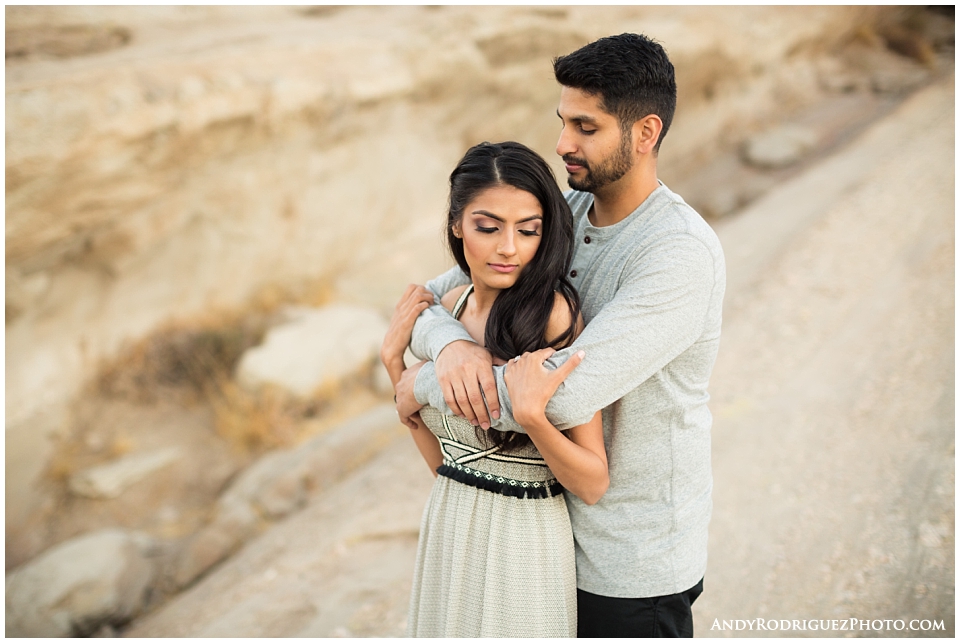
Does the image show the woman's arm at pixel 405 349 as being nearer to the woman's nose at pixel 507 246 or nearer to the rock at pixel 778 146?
the woman's nose at pixel 507 246

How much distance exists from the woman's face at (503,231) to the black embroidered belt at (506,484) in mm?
492

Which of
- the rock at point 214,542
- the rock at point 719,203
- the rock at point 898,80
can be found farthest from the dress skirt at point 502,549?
the rock at point 898,80

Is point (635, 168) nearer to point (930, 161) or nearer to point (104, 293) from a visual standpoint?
point (104, 293)

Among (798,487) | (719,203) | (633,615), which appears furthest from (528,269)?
(719,203)

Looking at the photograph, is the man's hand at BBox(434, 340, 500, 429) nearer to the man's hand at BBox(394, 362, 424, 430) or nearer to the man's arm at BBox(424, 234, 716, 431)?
the man's arm at BBox(424, 234, 716, 431)

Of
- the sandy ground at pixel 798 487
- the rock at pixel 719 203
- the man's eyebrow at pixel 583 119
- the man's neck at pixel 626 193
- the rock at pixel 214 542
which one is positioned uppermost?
the man's eyebrow at pixel 583 119

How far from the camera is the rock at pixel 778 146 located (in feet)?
36.3

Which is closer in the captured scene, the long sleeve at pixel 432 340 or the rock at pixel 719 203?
the long sleeve at pixel 432 340

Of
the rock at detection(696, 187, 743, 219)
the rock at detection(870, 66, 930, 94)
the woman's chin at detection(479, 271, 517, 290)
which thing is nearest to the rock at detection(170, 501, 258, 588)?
the woman's chin at detection(479, 271, 517, 290)

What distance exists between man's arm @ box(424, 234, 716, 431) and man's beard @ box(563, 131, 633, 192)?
24 centimetres

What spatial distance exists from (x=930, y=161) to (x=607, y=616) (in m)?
Answer: 8.97

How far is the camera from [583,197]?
215 cm

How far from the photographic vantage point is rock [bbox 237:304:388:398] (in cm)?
646


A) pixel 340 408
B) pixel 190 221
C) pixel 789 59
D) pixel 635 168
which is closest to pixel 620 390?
pixel 635 168
